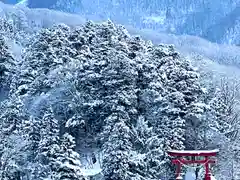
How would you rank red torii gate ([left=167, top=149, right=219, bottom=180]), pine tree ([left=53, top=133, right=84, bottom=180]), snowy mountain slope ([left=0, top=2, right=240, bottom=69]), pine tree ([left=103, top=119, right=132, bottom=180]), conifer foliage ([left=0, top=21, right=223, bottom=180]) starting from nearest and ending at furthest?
red torii gate ([left=167, top=149, right=219, bottom=180])
pine tree ([left=53, top=133, right=84, bottom=180])
pine tree ([left=103, top=119, right=132, bottom=180])
conifer foliage ([left=0, top=21, right=223, bottom=180])
snowy mountain slope ([left=0, top=2, right=240, bottom=69])

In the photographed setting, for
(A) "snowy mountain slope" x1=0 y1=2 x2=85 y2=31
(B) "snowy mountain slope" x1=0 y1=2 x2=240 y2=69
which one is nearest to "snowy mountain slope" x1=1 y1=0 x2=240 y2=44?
(B) "snowy mountain slope" x1=0 y1=2 x2=240 y2=69

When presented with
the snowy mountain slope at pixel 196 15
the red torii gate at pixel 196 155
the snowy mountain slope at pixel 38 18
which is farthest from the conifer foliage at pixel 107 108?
the snowy mountain slope at pixel 196 15

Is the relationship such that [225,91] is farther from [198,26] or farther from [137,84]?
[198,26]

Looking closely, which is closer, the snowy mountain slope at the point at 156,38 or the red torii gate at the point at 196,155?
the red torii gate at the point at 196,155

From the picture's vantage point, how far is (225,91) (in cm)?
4744

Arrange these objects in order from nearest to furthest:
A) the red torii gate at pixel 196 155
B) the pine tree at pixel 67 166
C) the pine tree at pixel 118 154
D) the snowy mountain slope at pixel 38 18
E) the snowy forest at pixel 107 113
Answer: the red torii gate at pixel 196 155 < the pine tree at pixel 67 166 < the pine tree at pixel 118 154 < the snowy forest at pixel 107 113 < the snowy mountain slope at pixel 38 18

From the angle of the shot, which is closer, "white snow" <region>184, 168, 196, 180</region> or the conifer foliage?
the conifer foliage

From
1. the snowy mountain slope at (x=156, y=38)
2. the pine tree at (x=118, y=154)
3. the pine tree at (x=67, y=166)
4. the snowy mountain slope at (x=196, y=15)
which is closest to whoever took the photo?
the pine tree at (x=67, y=166)

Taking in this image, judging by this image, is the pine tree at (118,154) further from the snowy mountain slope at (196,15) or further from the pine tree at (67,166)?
the snowy mountain slope at (196,15)

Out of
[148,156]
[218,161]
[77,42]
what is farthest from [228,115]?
[77,42]

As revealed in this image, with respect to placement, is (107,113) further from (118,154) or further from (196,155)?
(196,155)

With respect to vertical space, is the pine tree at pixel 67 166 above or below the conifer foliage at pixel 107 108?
below

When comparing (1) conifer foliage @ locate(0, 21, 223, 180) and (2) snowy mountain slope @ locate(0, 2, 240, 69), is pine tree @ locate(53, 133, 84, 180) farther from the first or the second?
(2) snowy mountain slope @ locate(0, 2, 240, 69)

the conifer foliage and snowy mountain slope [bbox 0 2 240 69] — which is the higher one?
snowy mountain slope [bbox 0 2 240 69]
